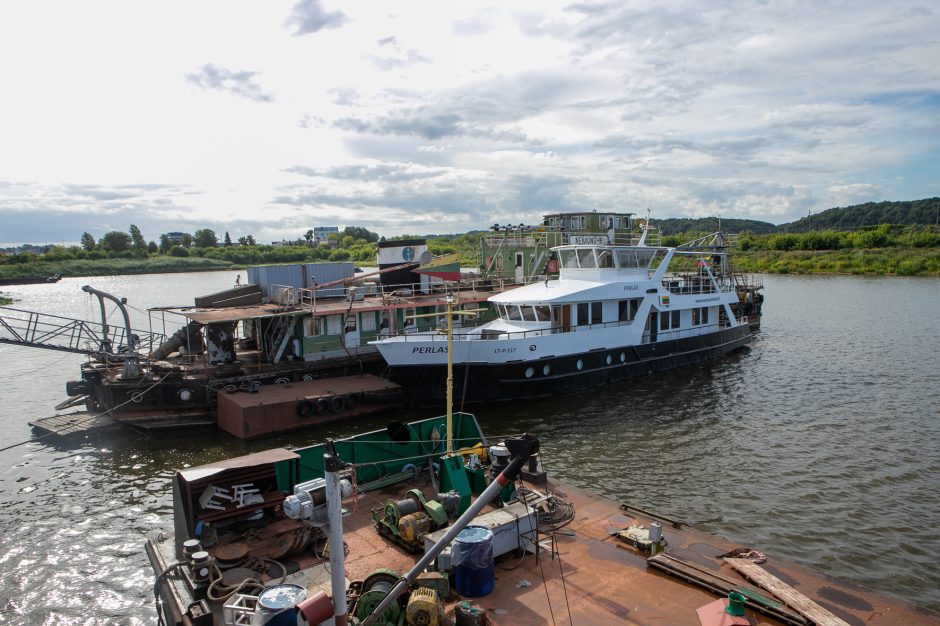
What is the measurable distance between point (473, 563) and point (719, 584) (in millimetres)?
3436

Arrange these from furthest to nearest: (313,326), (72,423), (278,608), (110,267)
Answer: (110,267) < (313,326) < (72,423) < (278,608)

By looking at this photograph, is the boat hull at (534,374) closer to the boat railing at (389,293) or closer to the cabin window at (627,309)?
the cabin window at (627,309)

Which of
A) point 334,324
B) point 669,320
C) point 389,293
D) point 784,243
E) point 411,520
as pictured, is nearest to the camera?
point 411,520

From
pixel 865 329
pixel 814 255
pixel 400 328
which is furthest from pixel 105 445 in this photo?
pixel 814 255

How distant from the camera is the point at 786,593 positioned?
7.83 meters

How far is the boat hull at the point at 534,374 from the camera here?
2148 centimetres

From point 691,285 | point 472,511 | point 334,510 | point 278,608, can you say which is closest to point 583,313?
point 691,285

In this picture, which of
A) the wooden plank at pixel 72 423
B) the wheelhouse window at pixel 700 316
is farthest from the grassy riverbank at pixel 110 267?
the wheelhouse window at pixel 700 316

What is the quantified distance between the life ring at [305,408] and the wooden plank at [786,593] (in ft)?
46.6

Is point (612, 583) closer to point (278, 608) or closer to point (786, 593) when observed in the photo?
point (786, 593)

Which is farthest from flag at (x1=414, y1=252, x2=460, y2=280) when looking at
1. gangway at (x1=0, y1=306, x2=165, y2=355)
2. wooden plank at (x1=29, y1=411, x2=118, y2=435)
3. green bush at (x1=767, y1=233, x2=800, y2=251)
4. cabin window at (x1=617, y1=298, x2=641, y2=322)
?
green bush at (x1=767, y1=233, x2=800, y2=251)

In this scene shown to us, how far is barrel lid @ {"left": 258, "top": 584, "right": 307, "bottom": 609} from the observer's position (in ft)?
20.2

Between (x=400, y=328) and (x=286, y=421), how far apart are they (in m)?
7.35

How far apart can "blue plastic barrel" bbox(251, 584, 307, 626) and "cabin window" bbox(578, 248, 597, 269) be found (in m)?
20.7
